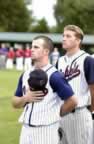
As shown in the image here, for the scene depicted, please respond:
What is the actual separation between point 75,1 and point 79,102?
248ft

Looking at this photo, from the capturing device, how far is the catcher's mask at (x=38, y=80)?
6203mm

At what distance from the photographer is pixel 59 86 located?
6.40 m

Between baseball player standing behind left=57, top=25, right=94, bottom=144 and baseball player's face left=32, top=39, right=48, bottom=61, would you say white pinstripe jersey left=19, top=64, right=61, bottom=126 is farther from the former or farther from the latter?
baseball player standing behind left=57, top=25, right=94, bottom=144

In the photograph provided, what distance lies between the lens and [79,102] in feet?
25.1

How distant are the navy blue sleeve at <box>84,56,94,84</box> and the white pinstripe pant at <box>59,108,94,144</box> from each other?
0.39 meters

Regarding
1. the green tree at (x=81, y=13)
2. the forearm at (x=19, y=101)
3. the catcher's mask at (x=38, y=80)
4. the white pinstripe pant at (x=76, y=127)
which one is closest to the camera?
the catcher's mask at (x=38, y=80)

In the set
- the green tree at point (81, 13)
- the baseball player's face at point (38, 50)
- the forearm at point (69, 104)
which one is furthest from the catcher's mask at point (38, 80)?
the green tree at point (81, 13)

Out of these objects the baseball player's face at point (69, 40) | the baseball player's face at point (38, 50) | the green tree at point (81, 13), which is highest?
the green tree at point (81, 13)

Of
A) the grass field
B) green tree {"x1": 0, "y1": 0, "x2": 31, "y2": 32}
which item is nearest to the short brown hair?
the grass field

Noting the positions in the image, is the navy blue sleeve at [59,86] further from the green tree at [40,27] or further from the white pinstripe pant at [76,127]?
the green tree at [40,27]

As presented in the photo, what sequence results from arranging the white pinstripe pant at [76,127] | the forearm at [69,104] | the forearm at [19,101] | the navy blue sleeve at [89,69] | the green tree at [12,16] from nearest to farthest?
the forearm at [19,101] < the forearm at [69,104] < the navy blue sleeve at [89,69] < the white pinstripe pant at [76,127] < the green tree at [12,16]

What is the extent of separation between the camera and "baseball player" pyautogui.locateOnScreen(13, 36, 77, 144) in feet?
21.1

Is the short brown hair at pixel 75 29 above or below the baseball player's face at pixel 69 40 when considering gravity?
above

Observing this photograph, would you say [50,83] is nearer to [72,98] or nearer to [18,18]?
[72,98]
